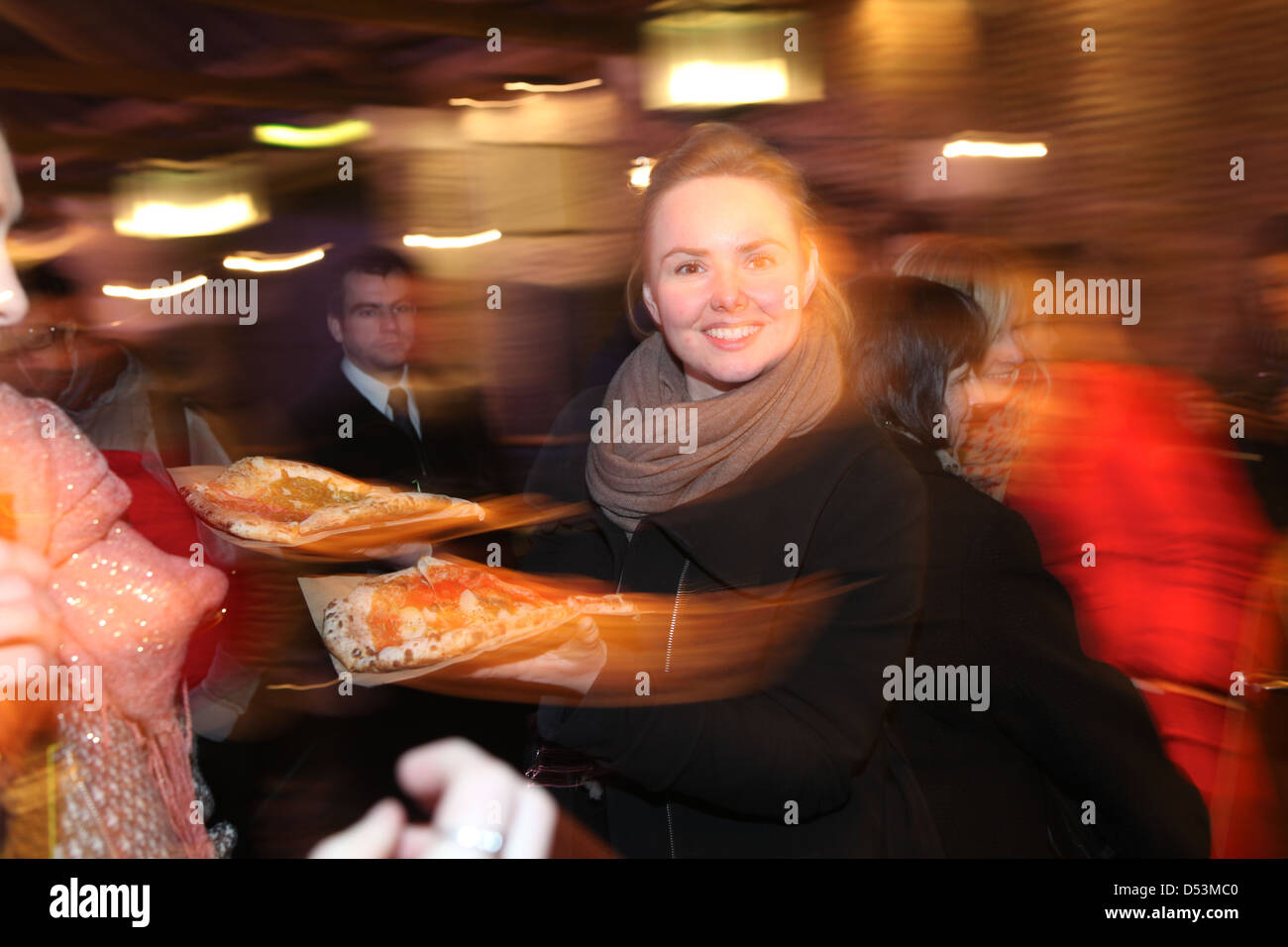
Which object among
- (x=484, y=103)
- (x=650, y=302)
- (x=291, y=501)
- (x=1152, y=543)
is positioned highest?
(x=484, y=103)

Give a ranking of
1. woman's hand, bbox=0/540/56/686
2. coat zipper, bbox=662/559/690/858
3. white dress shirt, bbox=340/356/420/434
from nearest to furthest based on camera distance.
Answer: woman's hand, bbox=0/540/56/686, coat zipper, bbox=662/559/690/858, white dress shirt, bbox=340/356/420/434

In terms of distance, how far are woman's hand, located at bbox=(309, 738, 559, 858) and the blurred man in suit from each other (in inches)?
16.9

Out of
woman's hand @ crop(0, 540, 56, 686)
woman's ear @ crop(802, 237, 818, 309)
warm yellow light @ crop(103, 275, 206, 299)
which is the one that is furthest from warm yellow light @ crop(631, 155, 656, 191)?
woman's hand @ crop(0, 540, 56, 686)

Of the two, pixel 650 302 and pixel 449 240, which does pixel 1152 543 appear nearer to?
pixel 650 302

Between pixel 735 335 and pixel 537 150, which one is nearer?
pixel 735 335

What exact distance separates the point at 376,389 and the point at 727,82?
769 millimetres

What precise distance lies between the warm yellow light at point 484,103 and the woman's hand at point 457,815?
102 cm

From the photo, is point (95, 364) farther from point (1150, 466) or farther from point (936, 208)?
point (1150, 466)

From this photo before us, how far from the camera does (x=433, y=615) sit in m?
1.29

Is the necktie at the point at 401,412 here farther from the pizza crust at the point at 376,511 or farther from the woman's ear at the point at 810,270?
the woman's ear at the point at 810,270

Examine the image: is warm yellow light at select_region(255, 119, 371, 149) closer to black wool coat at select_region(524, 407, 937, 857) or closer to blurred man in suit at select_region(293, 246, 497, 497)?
blurred man in suit at select_region(293, 246, 497, 497)

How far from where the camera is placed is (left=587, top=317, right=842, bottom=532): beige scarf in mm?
1296

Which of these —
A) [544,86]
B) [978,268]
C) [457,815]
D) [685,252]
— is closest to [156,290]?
[544,86]
